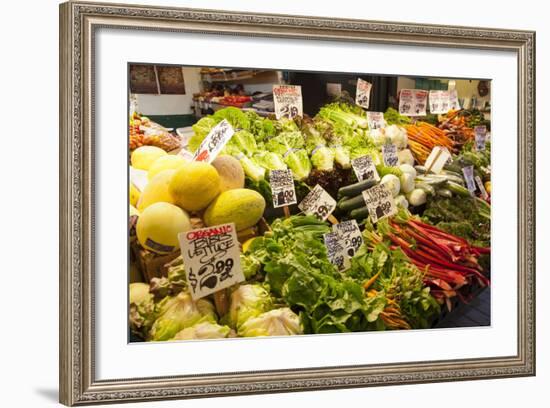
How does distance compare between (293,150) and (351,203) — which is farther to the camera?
(351,203)

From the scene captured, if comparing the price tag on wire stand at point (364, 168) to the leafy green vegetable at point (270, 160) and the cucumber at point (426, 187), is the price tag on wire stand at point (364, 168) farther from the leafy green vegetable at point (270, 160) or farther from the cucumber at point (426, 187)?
the leafy green vegetable at point (270, 160)

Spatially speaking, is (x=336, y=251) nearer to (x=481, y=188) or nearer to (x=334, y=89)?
(x=334, y=89)

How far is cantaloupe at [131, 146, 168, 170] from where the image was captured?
4.02 metres

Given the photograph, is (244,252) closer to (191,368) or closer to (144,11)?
(191,368)

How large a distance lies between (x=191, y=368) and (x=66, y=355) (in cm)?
53

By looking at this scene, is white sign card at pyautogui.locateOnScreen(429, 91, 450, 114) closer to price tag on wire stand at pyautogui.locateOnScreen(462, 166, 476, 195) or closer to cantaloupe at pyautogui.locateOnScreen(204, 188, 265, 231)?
price tag on wire stand at pyautogui.locateOnScreen(462, 166, 476, 195)

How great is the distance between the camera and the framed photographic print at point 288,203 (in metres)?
3.90

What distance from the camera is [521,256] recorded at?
15.6 feet

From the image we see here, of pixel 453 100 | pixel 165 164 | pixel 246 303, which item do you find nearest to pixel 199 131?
pixel 165 164

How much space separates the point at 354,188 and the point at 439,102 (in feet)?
2.03

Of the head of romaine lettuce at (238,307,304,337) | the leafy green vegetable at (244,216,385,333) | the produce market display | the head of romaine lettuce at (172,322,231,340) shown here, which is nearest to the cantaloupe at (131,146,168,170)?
the produce market display

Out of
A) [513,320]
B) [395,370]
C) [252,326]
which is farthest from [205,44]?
[513,320]

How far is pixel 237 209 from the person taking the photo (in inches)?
167

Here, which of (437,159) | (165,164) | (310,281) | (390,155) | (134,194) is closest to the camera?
(134,194)
